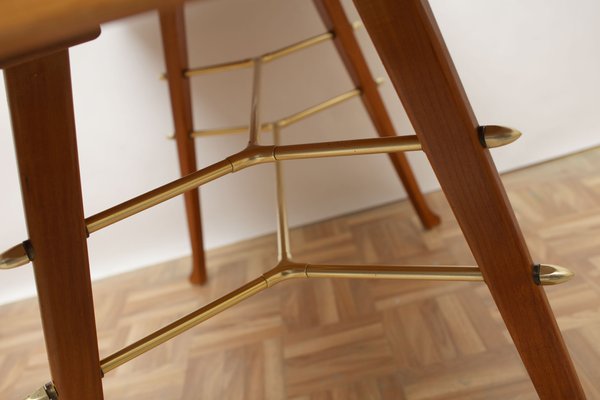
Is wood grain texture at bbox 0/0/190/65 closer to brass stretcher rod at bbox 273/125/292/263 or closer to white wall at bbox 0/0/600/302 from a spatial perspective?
brass stretcher rod at bbox 273/125/292/263

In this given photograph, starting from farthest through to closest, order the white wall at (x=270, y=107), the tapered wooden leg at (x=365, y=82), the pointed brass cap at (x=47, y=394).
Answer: the white wall at (x=270, y=107), the tapered wooden leg at (x=365, y=82), the pointed brass cap at (x=47, y=394)

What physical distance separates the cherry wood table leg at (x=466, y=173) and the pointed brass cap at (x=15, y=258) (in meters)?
0.39

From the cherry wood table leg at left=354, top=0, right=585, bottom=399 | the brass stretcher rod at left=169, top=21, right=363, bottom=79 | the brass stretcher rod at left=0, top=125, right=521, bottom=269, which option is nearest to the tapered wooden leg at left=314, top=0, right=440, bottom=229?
the brass stretcher rod at left=169, top=21, right=363, bottom=79

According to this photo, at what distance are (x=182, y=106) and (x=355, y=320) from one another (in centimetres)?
56

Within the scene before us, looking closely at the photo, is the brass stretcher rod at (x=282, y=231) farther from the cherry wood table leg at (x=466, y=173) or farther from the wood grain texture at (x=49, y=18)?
the wood grain texture at (x=49, y=18)

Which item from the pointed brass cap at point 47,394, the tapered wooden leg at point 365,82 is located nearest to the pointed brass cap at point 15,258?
the pointed brass cap at point 47,394

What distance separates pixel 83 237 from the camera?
28.3 inches

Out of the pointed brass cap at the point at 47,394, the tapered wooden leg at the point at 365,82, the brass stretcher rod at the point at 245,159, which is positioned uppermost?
the tapered wooden leg at the point at 365,82

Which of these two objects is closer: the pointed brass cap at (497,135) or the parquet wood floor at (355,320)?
the pointed brass cap at (497,135)

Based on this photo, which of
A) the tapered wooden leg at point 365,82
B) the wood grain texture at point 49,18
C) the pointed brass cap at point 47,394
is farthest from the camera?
the tapered wooden leg at point 365,82

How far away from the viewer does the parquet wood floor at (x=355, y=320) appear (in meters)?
1.07

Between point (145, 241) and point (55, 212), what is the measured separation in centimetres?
115

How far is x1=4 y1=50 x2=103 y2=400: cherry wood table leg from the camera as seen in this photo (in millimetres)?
656

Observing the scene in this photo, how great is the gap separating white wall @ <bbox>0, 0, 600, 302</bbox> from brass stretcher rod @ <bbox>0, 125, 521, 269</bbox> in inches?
32.1
